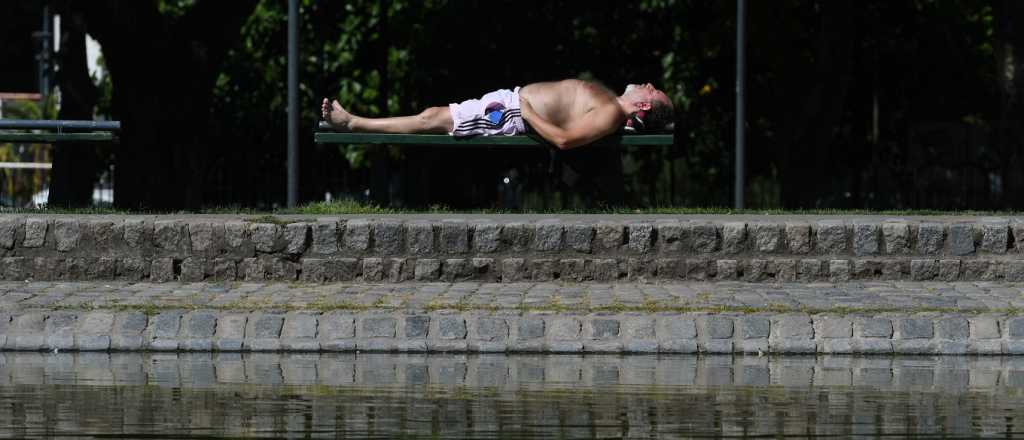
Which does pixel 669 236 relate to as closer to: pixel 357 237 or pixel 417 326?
pixel 357 237

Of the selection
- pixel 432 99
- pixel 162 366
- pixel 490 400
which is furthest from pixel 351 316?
pixel 432 99

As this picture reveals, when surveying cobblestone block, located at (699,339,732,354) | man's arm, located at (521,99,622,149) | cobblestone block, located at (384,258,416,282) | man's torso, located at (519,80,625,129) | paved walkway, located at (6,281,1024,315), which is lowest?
cobblestone block, located at (699,339,732,354)

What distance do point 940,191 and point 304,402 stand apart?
21975mm

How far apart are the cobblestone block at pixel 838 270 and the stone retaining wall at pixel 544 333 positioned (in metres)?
2.32

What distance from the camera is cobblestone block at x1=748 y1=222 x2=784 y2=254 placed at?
45.1 ft

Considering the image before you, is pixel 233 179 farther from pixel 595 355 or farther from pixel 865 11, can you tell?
pixel 595 355

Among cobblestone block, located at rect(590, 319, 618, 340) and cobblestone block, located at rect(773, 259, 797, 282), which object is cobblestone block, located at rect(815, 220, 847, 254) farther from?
cobblestone block, located at rect(590, 319, 618, 340)

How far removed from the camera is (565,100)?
14.8 metres

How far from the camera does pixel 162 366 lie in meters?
10.5

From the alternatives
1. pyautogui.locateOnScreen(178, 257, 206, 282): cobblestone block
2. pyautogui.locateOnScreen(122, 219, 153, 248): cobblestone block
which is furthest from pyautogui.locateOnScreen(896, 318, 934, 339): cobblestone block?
pyautogui.locateOnScreen(122, 219, 153, 248): cobblestone block

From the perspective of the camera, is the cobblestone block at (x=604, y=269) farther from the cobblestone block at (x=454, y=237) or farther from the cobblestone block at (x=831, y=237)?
the cobblestone block at (x=831, y=237)

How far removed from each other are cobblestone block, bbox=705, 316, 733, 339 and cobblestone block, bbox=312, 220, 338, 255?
334 cm

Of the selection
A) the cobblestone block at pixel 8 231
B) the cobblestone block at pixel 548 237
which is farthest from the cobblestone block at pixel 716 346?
the cobblestone block at pixel 8 231

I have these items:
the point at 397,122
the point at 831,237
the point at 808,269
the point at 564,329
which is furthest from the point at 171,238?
the point at 831,237
